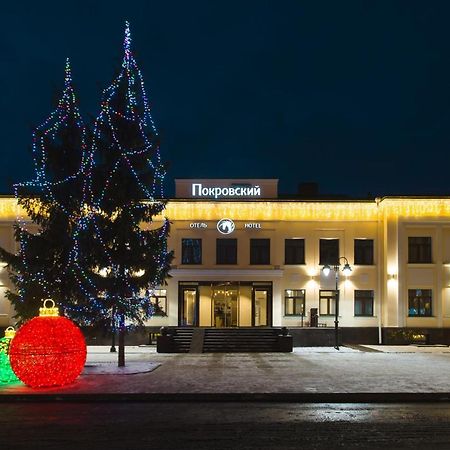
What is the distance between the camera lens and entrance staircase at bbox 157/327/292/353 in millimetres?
31391

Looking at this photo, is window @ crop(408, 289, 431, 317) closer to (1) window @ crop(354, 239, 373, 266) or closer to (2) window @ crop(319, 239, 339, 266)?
(1) window @ crop(354, 239, 373, 266)

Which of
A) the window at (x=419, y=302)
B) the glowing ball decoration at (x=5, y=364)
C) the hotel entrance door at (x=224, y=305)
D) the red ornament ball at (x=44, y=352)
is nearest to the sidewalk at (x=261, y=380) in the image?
the red ornament ball at (x=44, y=352)

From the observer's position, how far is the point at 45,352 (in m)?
15.8

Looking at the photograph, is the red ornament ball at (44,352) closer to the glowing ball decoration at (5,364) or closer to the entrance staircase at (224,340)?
the glowing ball decoration at (5,364)

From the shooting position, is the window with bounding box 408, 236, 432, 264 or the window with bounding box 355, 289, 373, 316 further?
the window with bounding box 355, 289, 373, 316

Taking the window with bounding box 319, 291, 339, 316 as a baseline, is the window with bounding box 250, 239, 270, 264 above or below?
above

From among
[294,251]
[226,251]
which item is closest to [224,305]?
[226,251]

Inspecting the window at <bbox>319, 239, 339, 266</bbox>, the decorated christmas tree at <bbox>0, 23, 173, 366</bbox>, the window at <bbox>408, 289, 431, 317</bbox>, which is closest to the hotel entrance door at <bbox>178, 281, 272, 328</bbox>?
the window at <bbox>319, 239, 339, 266</bbox>

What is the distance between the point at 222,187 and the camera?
120 feet

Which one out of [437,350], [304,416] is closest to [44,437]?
[304,416]

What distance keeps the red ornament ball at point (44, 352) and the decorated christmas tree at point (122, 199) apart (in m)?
4.36

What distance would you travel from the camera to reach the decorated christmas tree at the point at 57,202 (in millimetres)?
21078

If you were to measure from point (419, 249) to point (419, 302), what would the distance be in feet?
9.56

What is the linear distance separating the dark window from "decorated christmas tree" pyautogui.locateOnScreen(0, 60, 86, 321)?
15932 mm
